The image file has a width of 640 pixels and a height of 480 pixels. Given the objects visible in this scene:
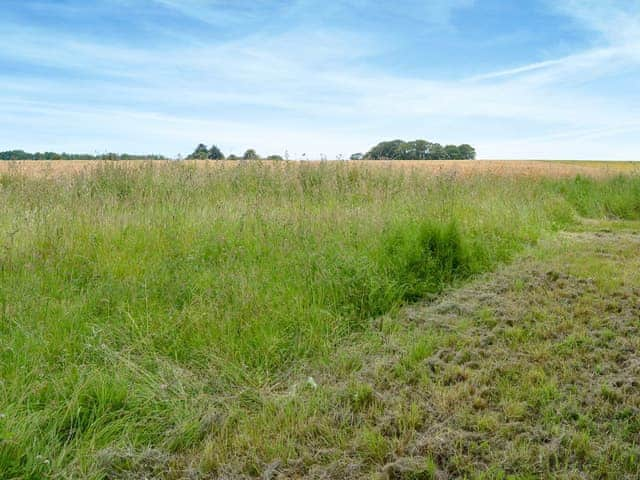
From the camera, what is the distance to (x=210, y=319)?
3.70 meters

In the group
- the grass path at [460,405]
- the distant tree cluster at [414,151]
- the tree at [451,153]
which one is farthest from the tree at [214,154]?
the grass path at [460,405]

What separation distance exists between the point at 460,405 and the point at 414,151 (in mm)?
18089

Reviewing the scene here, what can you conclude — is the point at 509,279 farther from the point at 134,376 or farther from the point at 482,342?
the point at 134,376

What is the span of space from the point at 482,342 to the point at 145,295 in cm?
313

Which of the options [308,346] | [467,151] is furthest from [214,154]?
[467,151]

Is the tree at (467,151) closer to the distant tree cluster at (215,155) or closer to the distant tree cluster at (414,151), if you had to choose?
the distant tree cluster at (414,151)

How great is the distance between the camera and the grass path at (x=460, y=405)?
229 centimetres

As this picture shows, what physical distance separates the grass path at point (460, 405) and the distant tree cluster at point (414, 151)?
939 cm

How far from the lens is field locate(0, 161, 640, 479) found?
7.77ft

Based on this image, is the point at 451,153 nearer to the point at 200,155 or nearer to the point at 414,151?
the point at 414,151

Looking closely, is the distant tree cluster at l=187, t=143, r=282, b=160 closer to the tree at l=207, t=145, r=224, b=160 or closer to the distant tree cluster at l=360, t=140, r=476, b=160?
the tree at l=207, t=145, r=224, b=160

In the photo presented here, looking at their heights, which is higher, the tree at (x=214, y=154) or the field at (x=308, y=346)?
the tree at (x=214, y=154)

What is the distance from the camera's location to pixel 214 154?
12.3 meters

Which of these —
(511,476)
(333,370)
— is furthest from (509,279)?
(511,476)
